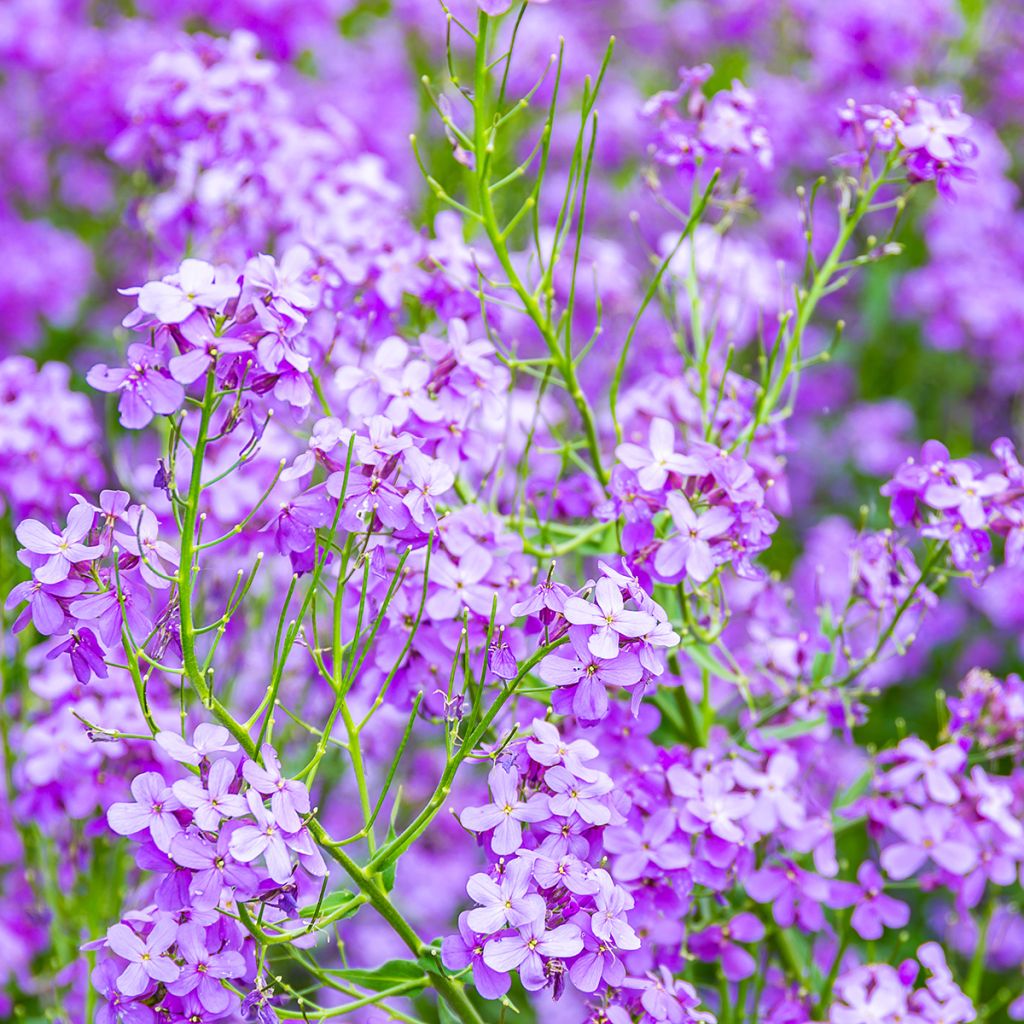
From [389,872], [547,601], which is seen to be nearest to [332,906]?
[389,872]

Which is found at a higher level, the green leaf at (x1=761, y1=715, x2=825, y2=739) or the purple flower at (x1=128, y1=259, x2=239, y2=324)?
the purple flower at (x1=128, y1=259, x2=239, y2=324)

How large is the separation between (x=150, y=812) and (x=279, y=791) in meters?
0.13

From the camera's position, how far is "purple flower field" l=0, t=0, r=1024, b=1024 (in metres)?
1.23

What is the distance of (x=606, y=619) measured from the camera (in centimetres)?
120

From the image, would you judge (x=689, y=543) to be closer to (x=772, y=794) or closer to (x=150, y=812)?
(x=772, y=794)

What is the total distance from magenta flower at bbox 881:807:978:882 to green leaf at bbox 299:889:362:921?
0.72 metres

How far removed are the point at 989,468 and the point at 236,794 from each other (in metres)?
2.49

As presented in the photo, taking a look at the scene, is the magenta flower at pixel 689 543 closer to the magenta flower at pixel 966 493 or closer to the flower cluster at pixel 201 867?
the magenta flower at pixel 966 493

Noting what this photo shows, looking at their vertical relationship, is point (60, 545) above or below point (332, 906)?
above

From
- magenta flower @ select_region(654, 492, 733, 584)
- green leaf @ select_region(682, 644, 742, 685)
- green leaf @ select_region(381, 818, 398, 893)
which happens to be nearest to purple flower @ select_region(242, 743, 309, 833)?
green leaf @ select_region(381, 818, 398, 893)

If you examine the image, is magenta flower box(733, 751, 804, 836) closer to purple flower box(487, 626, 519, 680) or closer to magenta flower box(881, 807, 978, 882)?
magenta flower box(881, 807, 978, 882)

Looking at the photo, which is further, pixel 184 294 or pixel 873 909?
pixel 873 909

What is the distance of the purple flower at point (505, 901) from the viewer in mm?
1187

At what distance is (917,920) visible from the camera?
2.78 meters
